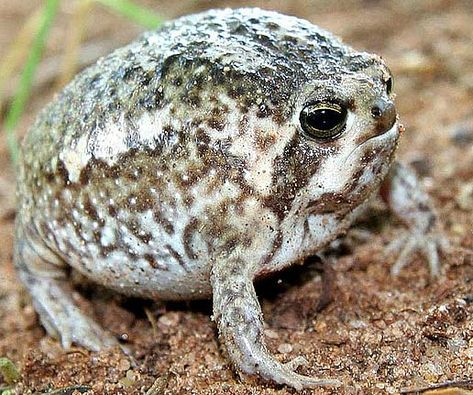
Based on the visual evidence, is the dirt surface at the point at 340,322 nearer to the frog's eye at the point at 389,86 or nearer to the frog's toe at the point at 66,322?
the frog's toe at the point at 66,322

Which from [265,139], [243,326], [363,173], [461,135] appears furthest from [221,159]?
[461,135]

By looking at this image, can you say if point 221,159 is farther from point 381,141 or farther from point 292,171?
point 381,141

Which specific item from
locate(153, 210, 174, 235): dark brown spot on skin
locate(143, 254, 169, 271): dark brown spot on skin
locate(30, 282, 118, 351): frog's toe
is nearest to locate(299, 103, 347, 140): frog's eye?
locate(153, 210, 174, 235): dark brown spot on skin

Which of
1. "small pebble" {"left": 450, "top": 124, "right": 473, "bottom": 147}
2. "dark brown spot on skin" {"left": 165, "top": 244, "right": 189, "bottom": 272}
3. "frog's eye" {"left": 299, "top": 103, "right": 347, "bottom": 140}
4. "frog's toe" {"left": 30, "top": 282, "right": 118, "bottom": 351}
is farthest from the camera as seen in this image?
"small pebble" {"left": 450, "top": 124, "right": 473, "bottom": 147}

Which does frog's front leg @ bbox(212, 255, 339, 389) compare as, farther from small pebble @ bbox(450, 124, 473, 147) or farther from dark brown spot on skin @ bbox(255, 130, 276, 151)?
small pebble @ bbox(450, 124, 473, 147)

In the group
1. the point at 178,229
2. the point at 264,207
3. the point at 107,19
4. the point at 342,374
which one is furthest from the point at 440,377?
the point at 107,19

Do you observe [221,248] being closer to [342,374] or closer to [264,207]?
[264,207]

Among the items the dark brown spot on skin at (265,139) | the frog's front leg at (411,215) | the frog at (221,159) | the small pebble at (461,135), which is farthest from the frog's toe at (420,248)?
the dark brown spot on skin at (265,139)
